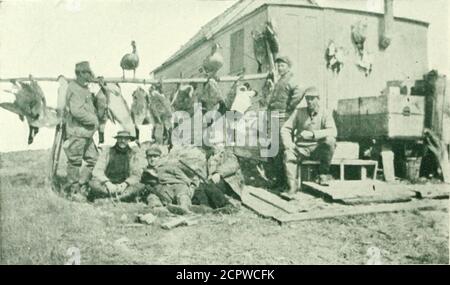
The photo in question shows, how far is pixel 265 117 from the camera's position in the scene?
678 cm

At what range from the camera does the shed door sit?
761cm

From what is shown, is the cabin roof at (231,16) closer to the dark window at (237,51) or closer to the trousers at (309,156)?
the dark window at (237,51)

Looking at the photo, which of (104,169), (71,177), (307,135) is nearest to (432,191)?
(307,135)

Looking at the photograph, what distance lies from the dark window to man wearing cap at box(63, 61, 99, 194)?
2684mm

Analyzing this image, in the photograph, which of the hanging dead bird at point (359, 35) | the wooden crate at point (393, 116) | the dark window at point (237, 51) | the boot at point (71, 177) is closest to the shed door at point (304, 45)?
the hanging dead bird at point (359, 35)

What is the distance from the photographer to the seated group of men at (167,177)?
233 inches

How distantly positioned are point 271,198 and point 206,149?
1245 millimetres

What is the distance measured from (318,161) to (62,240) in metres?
3.71

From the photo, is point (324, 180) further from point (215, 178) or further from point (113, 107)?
point (113, 107)

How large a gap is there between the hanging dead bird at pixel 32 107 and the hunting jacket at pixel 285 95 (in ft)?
10.8

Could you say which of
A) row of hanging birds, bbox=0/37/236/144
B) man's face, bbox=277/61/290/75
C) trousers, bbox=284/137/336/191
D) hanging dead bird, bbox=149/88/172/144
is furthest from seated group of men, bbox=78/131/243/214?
man's face, bbox=277/61/290/75
